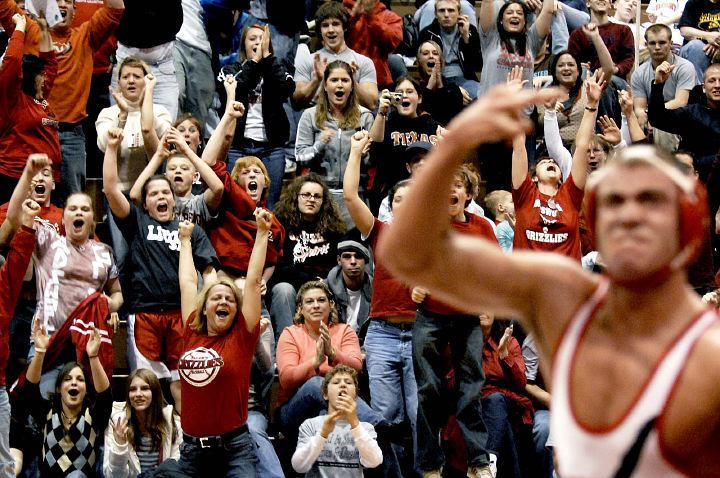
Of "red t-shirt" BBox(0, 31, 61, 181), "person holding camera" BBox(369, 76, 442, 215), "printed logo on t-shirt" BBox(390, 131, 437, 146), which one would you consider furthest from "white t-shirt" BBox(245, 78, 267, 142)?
"red t-shirt" BBox(0, 31, 61, 181)

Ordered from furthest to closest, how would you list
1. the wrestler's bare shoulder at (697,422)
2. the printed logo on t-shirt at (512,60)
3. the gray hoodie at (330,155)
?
1. the printed logo on t-shirt at (512,60)
2. the gray hoodie at (330,155)
3. the wrestler's bare shoulder at (697,422)

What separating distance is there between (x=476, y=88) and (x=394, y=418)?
4.15 meters

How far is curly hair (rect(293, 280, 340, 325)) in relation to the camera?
313 inches

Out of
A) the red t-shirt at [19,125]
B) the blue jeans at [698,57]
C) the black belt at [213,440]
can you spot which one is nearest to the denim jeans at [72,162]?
the red t-shirt at [19,125]

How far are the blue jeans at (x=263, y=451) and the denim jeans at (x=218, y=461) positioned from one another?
0.27 metres

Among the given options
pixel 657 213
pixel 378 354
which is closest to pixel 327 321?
pixel 378 354

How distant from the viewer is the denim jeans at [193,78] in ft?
33.2

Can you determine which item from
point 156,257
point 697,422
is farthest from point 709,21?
point 697,422

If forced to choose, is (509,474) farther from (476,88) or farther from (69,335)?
(476,88)

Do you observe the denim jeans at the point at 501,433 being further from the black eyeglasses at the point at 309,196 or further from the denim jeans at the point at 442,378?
the black eyeglasses at the point at 309,196

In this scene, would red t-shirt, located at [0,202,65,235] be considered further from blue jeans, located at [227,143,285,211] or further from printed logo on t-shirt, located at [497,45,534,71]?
printed logo on t-shirt, located at [497,45,534,71]

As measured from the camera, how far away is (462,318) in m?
7.36

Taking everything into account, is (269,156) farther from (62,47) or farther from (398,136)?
(62,47)

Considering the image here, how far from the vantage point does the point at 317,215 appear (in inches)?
343
